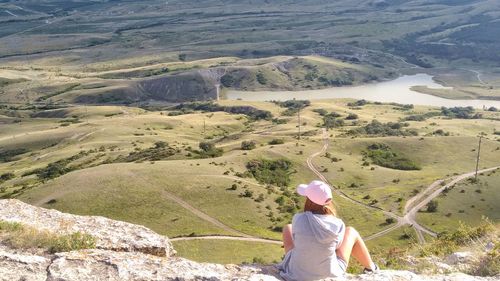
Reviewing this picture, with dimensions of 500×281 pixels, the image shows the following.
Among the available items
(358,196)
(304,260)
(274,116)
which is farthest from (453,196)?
(274,116)

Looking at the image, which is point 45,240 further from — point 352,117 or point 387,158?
point 352,117

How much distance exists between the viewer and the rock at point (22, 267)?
1213 cm

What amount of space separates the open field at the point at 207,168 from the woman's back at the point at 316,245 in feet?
99.3

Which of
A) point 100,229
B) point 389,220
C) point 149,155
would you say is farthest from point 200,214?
point 100,229

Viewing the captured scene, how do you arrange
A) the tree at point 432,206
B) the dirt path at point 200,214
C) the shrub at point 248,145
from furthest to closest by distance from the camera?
the shrub at point 248,145
the tree at point 432,206
the dirt path at point 200,214

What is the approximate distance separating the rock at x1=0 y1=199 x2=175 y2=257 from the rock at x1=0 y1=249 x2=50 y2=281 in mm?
2297

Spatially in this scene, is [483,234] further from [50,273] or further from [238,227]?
[238,227]

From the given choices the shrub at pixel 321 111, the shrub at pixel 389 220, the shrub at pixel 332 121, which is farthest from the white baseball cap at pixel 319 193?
the shrub at pixel 321 111

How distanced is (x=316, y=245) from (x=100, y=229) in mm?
8062

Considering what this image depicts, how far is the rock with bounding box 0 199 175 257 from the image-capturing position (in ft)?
51.1

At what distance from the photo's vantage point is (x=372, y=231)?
6919cm

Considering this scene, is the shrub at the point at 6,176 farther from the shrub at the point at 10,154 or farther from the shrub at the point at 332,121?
the shrub at the point at 332,121

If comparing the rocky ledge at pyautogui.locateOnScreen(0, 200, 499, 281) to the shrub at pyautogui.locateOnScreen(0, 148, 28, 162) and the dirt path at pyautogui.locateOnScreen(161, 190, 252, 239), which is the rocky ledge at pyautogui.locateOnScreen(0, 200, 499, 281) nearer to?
the dirt path at pyautogui.locateOnScreen(161, 190, 252, 239)

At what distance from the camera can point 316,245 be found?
11820mm
